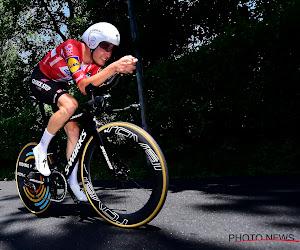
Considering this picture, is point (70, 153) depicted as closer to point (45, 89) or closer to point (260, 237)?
point (45, 89)

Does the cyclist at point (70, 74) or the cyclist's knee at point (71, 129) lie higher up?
the cyclist at point (70, 74)

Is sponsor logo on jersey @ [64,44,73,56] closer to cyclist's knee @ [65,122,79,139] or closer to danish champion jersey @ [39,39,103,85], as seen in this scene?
danish champion jersey @ [39,39,103,85]

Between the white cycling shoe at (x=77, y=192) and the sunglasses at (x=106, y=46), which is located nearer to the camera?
the sunglasses at (x=106, y=46)

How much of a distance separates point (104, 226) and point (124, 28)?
286 inches

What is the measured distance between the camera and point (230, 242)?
95.4 inches

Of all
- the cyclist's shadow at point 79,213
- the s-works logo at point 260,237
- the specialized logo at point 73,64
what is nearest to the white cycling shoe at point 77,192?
the cyclist's shadow at point 79,213

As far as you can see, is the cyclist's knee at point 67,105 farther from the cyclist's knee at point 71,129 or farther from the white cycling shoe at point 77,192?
the white cycling shoe at point 77,192

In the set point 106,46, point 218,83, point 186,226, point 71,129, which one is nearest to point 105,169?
point 71,129

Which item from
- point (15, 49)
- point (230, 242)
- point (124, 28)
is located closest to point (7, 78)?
point (15, 49)

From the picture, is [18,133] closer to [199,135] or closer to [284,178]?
[199,135]

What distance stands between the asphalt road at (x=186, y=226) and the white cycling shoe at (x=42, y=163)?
21.3 inches

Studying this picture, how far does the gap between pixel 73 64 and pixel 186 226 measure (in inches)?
76.9

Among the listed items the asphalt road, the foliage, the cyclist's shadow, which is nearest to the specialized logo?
the cyclist's shadow

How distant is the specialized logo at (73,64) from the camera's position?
10.1 feet
